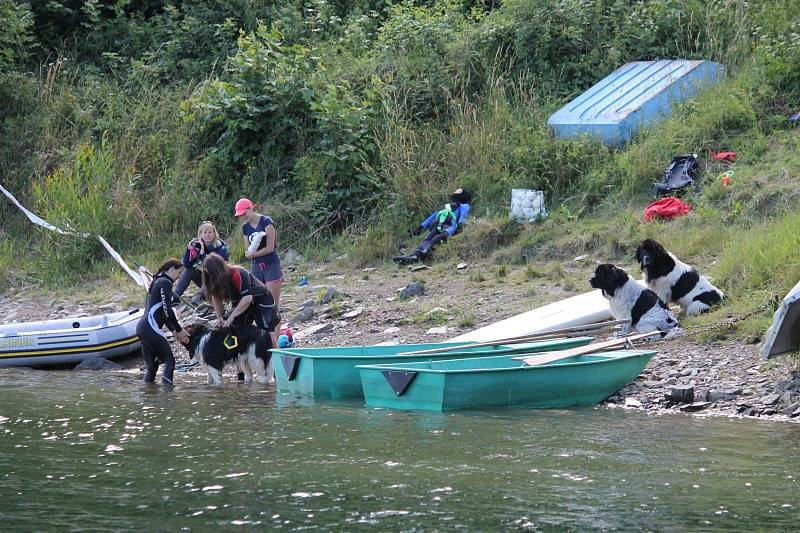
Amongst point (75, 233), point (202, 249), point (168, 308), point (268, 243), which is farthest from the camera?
point (75, 233)

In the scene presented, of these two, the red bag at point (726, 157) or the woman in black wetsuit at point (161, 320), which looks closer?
the woman in black wetsuit at point (161, 320)

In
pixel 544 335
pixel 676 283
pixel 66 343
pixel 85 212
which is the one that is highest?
pixel 85 212

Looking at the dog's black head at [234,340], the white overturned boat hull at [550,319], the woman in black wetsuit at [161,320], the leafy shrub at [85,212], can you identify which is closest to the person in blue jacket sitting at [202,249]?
the woman in black wetsuit at [161,320]

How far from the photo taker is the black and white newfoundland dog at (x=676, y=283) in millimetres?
12117

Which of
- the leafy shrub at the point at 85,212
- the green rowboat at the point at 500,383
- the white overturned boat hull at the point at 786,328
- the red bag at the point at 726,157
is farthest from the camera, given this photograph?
the leafy shrub at the point at 85,212

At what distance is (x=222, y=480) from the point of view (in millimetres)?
7926

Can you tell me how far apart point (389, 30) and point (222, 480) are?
13.2 m

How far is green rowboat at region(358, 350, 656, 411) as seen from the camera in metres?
10.1

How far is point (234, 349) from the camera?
12.2m

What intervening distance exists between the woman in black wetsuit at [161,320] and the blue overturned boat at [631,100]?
718 cm

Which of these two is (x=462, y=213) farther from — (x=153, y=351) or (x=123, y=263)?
(x=153, y=351)

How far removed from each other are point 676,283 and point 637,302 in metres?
0.53

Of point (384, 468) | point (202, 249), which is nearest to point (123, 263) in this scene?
point (202, 249)

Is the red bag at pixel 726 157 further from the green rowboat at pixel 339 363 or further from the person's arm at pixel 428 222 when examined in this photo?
the green rowboat at pixel 339 363
